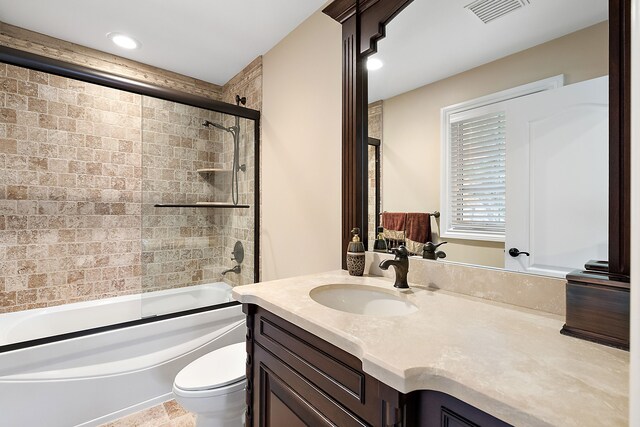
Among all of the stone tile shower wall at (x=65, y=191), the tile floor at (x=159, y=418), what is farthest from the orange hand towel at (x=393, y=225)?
the stone tile shower wall at (x=65, y=191)

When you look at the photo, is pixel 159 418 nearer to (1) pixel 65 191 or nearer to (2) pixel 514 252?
(1) pixel 65 191

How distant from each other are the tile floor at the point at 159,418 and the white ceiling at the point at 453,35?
7.39ft

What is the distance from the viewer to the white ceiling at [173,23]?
1910 millimetres

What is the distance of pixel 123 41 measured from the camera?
2.34 metres

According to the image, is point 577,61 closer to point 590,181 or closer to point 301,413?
point 590,181

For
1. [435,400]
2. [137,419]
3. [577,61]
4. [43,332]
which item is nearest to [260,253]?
[137,419]

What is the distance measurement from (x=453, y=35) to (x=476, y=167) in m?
0.56

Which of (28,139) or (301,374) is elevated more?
(28,139)

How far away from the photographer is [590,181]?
884 mm

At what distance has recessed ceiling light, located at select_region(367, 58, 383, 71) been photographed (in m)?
1.54

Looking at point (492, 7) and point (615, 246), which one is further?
point (492, 7)

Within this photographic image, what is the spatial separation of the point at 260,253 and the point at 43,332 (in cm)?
159

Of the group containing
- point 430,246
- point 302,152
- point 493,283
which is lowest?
point 493,283

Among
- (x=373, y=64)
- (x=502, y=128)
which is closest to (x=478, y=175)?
(x=502, y=128)
